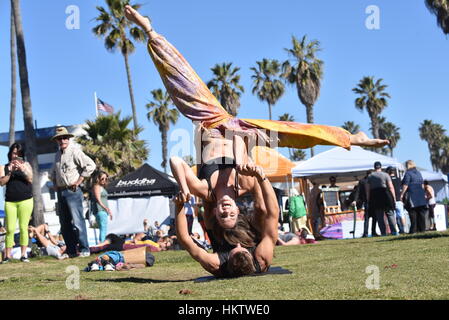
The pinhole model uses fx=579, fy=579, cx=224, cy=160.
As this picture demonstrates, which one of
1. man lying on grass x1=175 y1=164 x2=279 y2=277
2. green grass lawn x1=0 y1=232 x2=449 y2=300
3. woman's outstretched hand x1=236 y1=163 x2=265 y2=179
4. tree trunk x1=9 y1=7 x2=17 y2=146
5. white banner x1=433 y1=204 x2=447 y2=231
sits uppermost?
tree trunk x1=9 y1=7 x2=17 y2=146

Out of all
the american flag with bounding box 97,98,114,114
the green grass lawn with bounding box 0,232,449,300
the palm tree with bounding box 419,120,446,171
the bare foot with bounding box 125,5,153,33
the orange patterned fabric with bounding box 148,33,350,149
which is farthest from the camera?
the palm tree with bounding box 419,120,446,171

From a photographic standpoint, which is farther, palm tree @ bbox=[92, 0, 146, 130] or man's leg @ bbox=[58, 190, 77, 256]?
palm tree @ bbox=[92, 0, 146, 130]

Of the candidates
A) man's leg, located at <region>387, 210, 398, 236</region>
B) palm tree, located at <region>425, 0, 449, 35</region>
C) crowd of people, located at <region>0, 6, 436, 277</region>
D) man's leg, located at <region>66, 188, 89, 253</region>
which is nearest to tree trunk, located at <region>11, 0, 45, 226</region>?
man's leg, located at <region>66, 188, 89, 253</region>

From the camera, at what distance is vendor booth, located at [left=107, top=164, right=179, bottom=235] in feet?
61.5

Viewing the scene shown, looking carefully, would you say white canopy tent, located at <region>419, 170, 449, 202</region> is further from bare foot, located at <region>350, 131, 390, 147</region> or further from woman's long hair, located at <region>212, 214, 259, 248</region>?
woman's long hair, located at <region>212, 214, 259, 248</region>

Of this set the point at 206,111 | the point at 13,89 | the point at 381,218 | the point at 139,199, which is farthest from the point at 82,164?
the point at 13,89

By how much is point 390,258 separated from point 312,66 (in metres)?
29.1

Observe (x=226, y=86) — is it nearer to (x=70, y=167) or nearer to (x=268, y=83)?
(x=268, y=83)

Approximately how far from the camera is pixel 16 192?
28.7ft

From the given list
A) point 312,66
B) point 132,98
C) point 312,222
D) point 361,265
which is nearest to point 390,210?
point 312,222

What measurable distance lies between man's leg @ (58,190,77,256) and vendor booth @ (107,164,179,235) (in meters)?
8.51

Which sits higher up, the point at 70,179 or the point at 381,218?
the point at 70,179

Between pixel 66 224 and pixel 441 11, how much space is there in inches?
644

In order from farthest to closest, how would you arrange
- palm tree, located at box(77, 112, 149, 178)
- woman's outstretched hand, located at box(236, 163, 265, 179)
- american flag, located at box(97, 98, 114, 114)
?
1. american flag, located at box(97, 98, 114, 114)
2. palm tree, located at box(77, 112, 149, 178)
3. woman's outstretched hand, located at box(236, 163, 265, 179)
